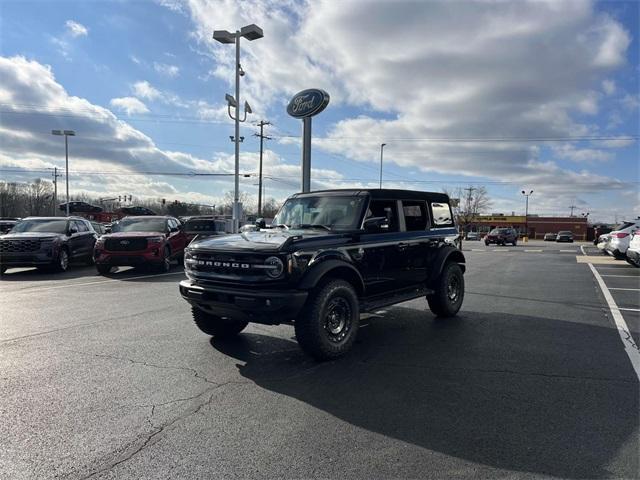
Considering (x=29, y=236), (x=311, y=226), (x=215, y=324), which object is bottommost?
(x=215, y=324)

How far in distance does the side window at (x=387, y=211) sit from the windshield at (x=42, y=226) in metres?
12.4

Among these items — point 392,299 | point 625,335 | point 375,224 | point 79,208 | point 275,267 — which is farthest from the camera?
point 79,208

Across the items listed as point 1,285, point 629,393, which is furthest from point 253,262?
point 1,285

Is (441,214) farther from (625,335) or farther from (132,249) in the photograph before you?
(132,249)

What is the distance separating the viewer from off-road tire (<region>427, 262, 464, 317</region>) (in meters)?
7.54

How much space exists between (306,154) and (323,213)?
1035cm

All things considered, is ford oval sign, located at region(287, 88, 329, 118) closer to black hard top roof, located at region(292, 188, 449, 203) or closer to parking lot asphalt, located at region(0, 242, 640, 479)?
black hard top roof, located at region(292, 188, 449, 203)

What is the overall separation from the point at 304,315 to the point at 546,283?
32.0ft

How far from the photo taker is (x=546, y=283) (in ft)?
41.4

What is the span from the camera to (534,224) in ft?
318

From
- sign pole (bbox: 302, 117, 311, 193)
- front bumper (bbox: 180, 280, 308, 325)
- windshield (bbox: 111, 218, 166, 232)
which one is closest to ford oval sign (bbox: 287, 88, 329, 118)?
sign pole (bbox: 302, 117, 311, 193)

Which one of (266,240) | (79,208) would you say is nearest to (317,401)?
(266,240)

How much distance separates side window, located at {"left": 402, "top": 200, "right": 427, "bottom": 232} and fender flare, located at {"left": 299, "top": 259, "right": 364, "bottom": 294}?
1613 mm

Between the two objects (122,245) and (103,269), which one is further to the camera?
(103,269)
